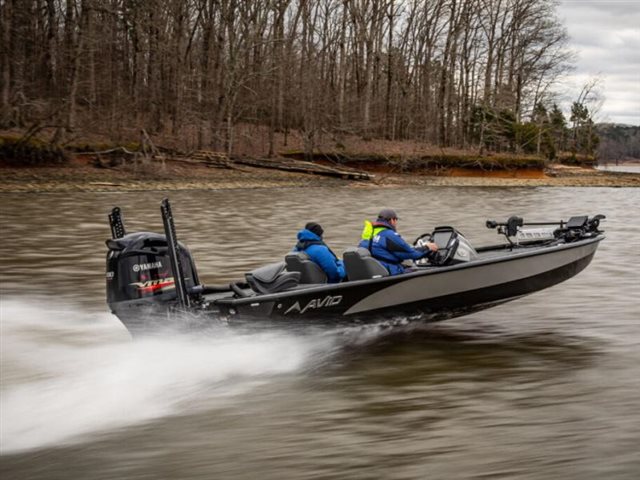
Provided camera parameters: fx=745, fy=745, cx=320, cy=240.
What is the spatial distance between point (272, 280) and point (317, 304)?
618 millimetres

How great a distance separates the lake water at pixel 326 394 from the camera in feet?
19.3

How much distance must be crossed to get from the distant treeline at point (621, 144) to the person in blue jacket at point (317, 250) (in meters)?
134

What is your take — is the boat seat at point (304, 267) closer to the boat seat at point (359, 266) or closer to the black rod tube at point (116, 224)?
the boat seat at point (359, 266)

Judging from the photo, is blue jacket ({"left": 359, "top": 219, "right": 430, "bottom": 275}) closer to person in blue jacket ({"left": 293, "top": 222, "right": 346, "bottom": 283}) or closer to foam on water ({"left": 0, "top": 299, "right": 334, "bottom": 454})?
person in blue jacket ({"left": 293, "top": 222, "right": 346, "bottom": 283})

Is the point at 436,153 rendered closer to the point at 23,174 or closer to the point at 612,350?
the point at 23,174

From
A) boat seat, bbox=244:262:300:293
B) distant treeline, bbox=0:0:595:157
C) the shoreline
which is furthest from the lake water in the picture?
distant treeline, bbox=0:0:595:157

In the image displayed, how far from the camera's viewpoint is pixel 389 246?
29.7ft

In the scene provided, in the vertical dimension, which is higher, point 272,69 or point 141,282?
point 272,69

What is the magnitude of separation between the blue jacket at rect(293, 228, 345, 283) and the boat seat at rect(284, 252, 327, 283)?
0.07 metres

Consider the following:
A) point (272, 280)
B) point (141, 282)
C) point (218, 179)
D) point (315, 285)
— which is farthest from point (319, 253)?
point (218, 179)

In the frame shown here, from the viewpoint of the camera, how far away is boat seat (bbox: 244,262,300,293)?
335 inches

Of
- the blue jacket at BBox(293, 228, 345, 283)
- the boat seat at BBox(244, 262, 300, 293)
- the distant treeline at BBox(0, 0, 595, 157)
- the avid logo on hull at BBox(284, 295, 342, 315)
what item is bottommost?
A: the avid logo on hull at BBox(284, 295, 342, 315)

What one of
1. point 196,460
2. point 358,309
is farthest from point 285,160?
point 196,460

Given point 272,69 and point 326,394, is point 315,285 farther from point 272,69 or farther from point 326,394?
point 272,69
